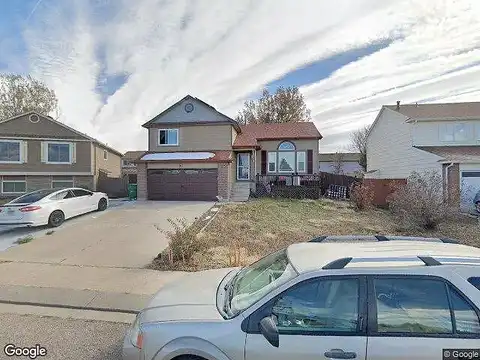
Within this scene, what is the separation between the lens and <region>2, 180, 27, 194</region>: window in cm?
2205

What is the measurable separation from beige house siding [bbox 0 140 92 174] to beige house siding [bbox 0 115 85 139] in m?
0.61

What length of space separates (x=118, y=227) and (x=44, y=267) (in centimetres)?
427

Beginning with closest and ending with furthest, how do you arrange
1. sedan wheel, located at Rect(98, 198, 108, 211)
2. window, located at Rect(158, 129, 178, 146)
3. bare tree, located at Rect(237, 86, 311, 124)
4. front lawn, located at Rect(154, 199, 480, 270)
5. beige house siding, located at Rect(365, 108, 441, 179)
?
front lawn, located at Rect(154, 199, 480, 270) → sedan wheel, located at Rect(98, 198, 108, 211) → beige house siding, located at Rect(365, 108, 441, 179) → window, located at Rect(158, 129, 178, 146) → bare tree, located at Rect(237, 86, 311, 124)

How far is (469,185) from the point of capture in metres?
16.6

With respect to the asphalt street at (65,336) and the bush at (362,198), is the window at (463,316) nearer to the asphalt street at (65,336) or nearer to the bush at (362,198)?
the asphalt street at (65,336)

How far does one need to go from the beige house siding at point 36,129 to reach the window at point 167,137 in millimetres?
A: 6674

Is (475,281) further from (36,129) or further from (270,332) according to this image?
(36,129)

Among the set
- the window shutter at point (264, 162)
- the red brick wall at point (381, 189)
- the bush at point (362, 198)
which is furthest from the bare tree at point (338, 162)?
the bush at point (362, 198)

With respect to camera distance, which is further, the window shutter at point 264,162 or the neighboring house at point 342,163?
the neighboring house at point 342,163

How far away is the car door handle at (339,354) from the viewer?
7.32 feet

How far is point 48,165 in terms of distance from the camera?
74.1 feet

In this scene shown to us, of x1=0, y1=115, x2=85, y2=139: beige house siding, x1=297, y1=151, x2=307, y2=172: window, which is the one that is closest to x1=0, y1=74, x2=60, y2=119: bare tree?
x1=0, y1=115, x2=85, y2=139: beige house siding

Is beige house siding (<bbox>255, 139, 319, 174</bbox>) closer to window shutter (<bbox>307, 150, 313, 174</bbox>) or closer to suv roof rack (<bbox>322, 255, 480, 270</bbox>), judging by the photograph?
window shutter (<bbox>307, 150, 313, 174</bbox>)

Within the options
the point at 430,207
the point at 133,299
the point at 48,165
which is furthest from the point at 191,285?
the point at 48,165
